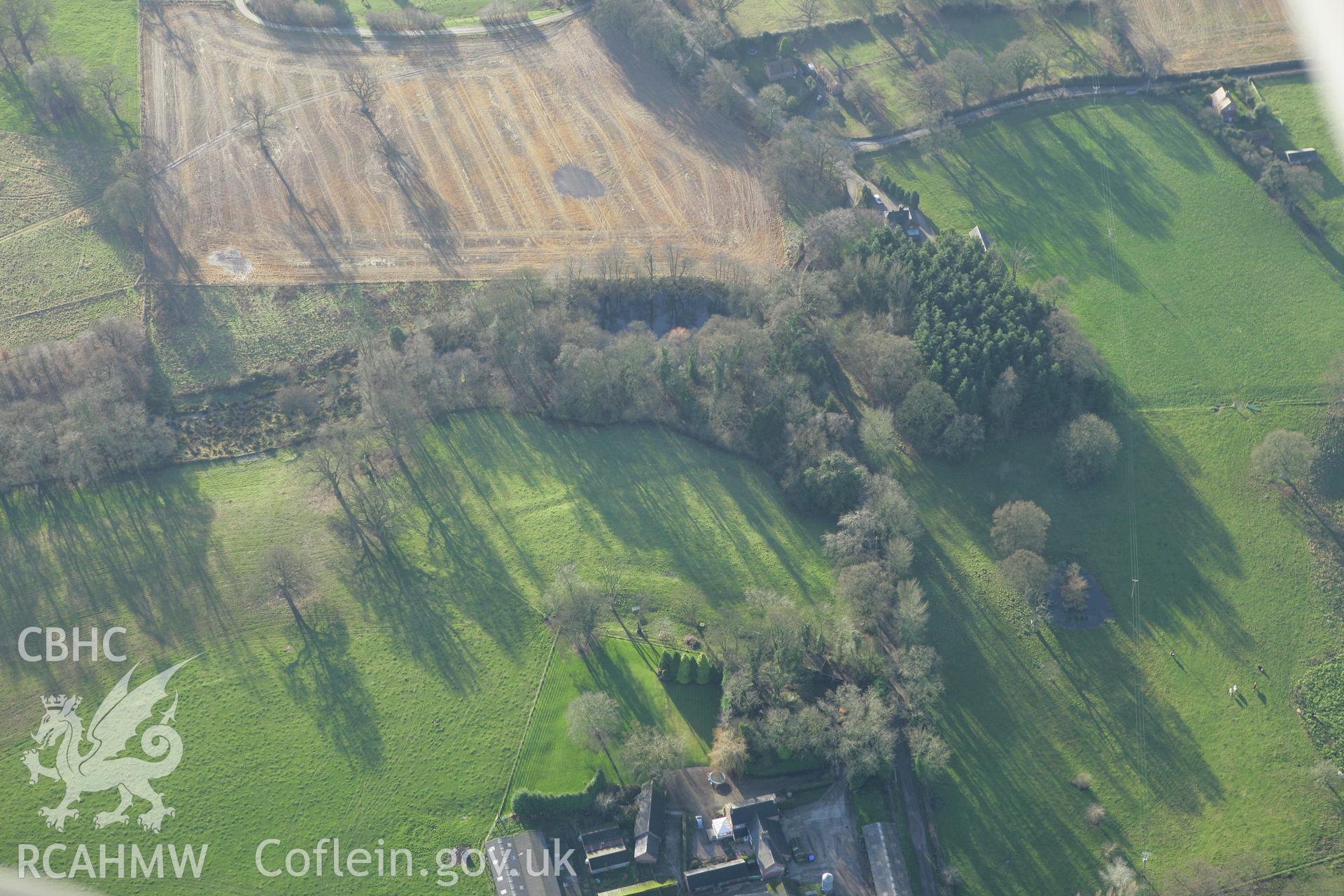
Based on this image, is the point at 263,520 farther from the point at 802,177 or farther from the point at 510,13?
the point at 510,13

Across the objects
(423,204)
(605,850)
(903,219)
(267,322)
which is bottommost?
(605,850)

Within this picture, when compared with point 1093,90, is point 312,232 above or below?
below

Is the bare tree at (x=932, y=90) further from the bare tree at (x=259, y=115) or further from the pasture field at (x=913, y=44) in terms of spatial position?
the bare tree at (x=259, y=115)

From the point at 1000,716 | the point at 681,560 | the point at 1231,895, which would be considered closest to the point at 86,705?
the point at 681,560

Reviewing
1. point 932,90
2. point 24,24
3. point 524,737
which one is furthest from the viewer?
point 24,24

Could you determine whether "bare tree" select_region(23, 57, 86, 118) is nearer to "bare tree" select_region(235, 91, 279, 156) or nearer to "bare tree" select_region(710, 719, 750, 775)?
"bare tree" select_region(235, 91, 279, 156)

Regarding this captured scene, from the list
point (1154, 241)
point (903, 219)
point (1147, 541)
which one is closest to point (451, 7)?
point (903, 219)

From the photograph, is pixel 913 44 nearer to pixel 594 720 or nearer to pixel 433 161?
pixel 433 161

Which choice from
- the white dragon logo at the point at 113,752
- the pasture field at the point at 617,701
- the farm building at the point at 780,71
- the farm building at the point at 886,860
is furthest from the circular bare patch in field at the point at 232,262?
the farm building at the point at 886,860
